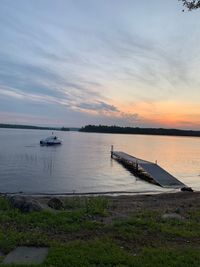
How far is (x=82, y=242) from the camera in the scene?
756 cm

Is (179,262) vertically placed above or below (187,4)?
below

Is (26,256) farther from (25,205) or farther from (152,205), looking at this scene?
(152,205)

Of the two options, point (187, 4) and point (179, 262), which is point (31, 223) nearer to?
point (179, 262)

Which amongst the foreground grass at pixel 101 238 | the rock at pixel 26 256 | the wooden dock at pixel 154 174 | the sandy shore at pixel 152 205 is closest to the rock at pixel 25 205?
the foreground grass at pixel 101 238

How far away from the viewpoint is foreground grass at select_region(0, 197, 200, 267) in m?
6.43

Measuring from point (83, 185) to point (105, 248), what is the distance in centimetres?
2625

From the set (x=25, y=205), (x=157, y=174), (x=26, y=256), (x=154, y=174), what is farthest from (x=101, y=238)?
(x=154, y=174)

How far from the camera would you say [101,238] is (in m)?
→ 7.95

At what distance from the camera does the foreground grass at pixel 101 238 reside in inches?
253

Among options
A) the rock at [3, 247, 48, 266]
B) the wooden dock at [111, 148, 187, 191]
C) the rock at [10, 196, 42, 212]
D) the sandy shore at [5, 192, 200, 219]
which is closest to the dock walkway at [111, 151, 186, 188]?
the wooden dock at [111, 148, 187, 191]

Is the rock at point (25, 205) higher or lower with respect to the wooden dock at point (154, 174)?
higher

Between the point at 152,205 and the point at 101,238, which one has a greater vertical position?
the point at 101,238

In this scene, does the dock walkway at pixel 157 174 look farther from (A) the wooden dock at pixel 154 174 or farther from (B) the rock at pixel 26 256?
(B) the rock at pixel 26 256

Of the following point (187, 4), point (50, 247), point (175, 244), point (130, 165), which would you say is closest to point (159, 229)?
point (175, 244)
